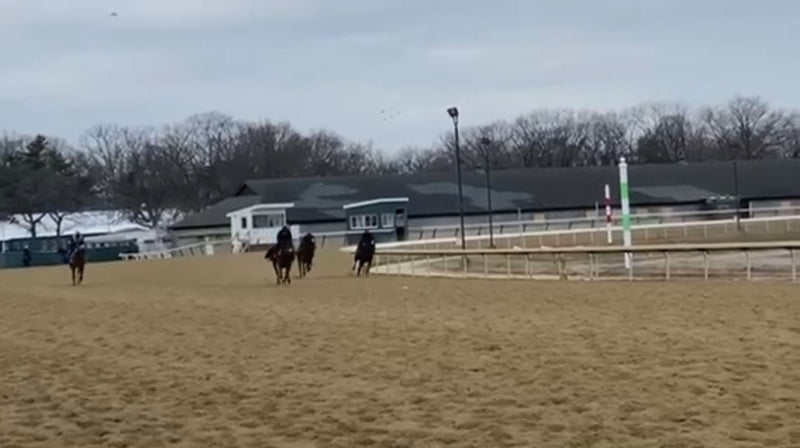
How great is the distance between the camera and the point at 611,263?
35.5 metres

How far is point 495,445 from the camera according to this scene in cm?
769

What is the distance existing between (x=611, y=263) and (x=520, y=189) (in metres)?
42.1

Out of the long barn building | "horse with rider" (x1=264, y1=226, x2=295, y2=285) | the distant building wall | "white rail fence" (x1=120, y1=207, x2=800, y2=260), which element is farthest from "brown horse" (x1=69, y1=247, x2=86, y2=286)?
the long barn building

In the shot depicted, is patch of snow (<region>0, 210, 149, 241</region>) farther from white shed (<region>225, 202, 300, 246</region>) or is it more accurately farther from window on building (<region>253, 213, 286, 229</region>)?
window on building (<region>253, 213, 286, 229</region>)

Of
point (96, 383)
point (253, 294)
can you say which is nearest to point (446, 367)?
point (96, 383)

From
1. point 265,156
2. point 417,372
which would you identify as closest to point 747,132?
point 265,156

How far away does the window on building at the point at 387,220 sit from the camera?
63.5m

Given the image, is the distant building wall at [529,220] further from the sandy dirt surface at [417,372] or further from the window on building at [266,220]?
the sandy dirt surface at [417,372]

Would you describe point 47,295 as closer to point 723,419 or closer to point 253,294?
point 253,294

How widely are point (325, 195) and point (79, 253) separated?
40.7 m

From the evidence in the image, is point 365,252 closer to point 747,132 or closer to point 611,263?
point 611,263

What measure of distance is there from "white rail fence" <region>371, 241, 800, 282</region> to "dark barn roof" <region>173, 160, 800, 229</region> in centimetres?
3310

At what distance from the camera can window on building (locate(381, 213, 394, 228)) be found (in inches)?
2499

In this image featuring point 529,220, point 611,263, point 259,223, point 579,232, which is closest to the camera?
point 611,263
